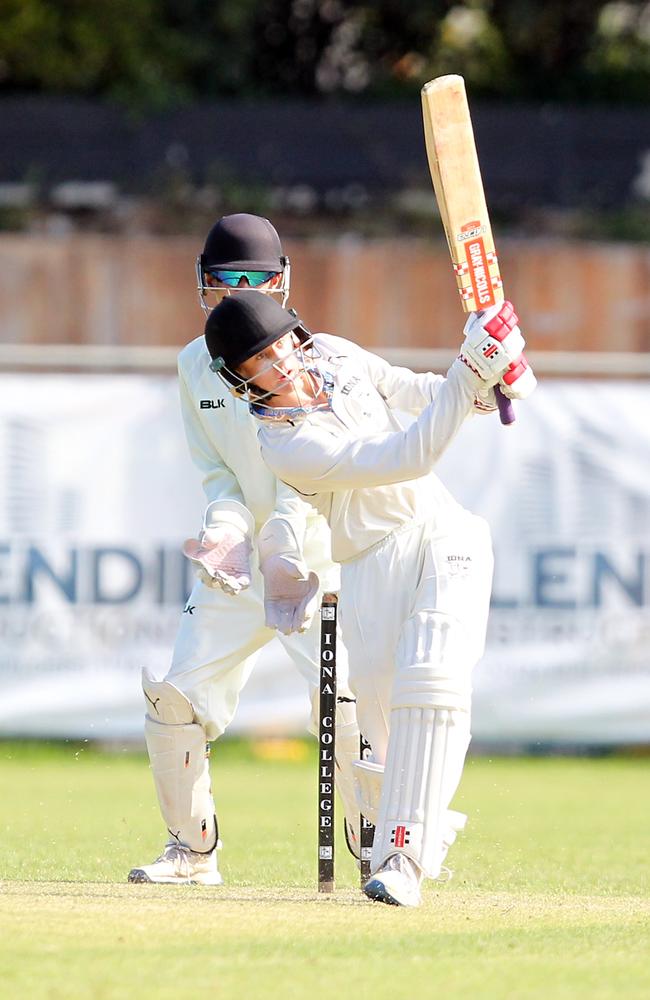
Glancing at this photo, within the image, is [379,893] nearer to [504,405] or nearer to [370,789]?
[370,789]

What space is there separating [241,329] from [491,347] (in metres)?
0.67

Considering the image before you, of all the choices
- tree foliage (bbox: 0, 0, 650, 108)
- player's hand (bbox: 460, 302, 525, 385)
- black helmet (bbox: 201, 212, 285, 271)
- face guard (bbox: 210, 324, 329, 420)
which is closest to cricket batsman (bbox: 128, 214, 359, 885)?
black helmet (bbox: 201, 212, 285, 271)

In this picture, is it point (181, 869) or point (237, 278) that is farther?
point (181, 869)

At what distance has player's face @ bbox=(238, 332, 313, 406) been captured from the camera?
201 inches

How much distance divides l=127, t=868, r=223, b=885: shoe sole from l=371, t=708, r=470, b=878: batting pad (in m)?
1.03

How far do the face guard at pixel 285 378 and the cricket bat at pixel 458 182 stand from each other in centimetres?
45

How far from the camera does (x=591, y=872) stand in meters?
6.55

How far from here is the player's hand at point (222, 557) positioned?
5734 millimetres

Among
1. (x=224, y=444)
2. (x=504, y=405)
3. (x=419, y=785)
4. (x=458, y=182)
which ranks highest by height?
(x=458, y=182)

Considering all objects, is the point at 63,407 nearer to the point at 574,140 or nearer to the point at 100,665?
the point at 100,665

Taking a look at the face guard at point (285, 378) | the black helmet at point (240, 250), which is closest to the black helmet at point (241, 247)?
the black helmet at point (240, 250)

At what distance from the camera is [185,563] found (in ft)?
34.3

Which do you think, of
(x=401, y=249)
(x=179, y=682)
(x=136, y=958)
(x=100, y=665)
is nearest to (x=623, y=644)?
(x=100, y=665)

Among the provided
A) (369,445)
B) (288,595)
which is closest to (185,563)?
(288,595)
